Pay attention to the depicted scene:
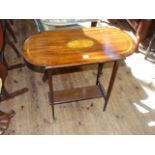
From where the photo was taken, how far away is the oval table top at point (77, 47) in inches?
56.1

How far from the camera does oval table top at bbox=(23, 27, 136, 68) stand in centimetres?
142

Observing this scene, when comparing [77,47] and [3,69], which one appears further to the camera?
[3,69]

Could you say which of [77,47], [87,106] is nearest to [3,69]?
[77,47]

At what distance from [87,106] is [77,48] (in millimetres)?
805

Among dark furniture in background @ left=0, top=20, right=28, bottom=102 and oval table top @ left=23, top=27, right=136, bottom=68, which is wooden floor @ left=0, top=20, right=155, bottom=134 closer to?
dark furniture in background @ left=0, top=20, right=28, bottom=102

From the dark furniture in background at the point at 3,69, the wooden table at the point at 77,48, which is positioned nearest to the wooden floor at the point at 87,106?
the dark furniture in background at the point at 3,69

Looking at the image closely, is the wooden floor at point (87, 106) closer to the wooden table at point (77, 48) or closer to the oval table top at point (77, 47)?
the wooden table at point (77, 48)

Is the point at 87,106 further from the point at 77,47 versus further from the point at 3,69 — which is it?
the point at 3,69

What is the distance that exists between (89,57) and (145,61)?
4.98 ft

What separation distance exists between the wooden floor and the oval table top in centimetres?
78

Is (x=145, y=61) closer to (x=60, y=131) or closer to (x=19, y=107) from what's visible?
(x=60, y=131)

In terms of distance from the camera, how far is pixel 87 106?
2.12m

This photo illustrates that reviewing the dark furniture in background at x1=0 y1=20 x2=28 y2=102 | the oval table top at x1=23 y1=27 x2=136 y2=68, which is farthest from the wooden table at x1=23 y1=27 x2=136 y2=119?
the dark furniture in background at x1=0 y1=20 x2=28 y2=102

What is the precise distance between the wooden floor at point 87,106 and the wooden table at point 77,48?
21.5 inches
